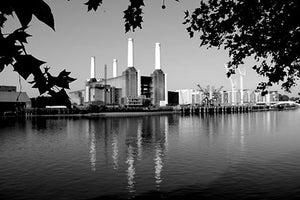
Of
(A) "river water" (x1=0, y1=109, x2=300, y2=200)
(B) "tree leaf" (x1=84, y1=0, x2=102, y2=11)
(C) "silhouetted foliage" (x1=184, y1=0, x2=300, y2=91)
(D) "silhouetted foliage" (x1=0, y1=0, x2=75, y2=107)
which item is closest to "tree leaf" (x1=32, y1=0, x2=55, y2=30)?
(D) "silhouetted foliage" (x1=0, y1=0, x2=75, y2=107)

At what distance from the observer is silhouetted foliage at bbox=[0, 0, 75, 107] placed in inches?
88.8

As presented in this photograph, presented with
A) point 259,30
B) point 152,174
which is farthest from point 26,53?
point 152,174

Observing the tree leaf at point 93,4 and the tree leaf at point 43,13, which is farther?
the tree leaf at point 93,4

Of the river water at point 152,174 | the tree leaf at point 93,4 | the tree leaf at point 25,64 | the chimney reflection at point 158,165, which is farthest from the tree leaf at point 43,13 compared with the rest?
the chimney reflection at point 158,165

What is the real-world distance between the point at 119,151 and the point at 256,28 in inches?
1199

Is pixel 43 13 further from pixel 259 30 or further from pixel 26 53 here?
pixel 259 30

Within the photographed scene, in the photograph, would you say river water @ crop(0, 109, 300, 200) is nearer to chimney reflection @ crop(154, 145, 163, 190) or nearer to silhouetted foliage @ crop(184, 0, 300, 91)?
chimney reflection @ crop(154, 145, 163, 190)

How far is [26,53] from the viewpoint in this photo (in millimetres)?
2600

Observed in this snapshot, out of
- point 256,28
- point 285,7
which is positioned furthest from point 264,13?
point 285,7

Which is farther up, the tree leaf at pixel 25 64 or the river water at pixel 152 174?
the tree leaf at pixel 25 64

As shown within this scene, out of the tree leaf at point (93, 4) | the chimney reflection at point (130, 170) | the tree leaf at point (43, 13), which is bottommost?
the chimney reflection at point (130, 170)

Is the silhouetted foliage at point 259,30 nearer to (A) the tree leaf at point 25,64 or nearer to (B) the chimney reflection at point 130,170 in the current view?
(A) the tree leaf at point 25,64

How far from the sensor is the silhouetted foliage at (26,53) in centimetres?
226

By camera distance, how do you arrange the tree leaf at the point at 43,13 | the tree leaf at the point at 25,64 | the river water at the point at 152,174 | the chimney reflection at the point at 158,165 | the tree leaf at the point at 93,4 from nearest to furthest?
the tree leaf at the point at 43,13 → the tree leaf at the point at 25,64 → the tree leaf at the point at 93,4 → the river water at the point at 152,174 → the chimney reflection at the point at 158,165
